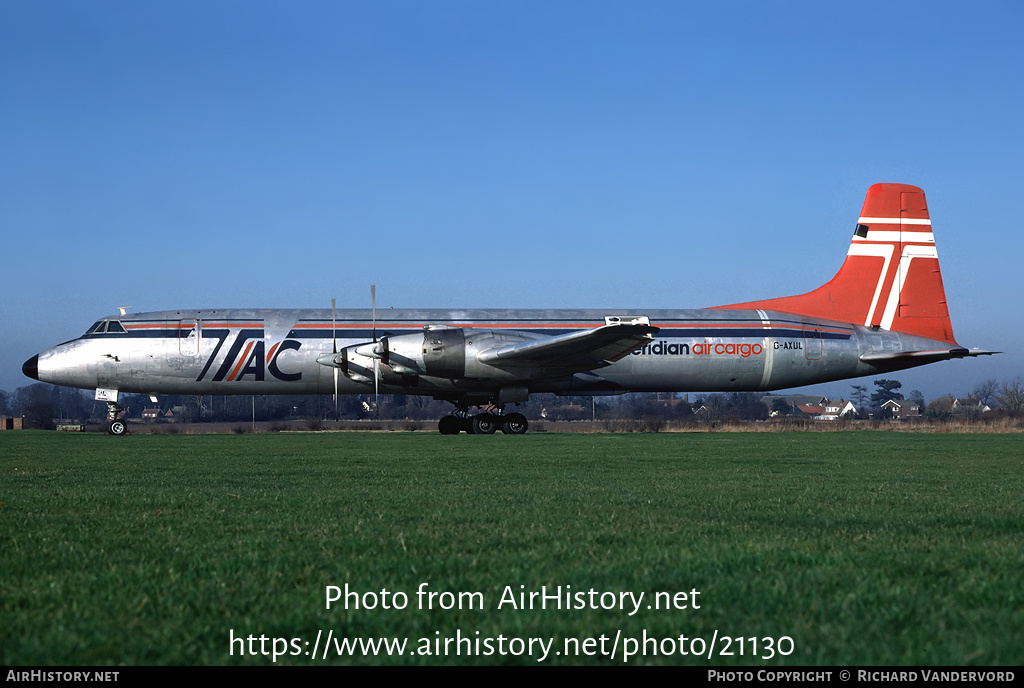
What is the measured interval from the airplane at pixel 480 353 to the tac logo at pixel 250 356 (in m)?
0.03

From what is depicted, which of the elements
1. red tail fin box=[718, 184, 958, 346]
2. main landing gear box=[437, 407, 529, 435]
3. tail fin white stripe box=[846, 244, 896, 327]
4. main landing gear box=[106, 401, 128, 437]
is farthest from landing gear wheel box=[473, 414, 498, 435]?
tail fin white stripe box=[846, 244, 896, 327]

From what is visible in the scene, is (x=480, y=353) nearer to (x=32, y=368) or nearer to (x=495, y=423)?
(x=495, y=423)

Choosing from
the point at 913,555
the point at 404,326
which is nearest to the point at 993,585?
the point at 913,555

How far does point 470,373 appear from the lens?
2498 centimetres

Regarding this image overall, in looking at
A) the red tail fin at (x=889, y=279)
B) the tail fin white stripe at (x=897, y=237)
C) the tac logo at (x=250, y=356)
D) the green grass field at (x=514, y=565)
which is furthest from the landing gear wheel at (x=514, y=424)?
the green grass field at (x=514, y=565)

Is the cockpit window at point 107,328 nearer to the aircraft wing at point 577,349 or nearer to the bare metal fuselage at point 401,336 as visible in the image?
the bare metal fuselage at point 401,336

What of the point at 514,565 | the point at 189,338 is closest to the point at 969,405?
the point at 189,338

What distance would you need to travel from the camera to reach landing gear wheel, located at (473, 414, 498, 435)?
88.8 ft

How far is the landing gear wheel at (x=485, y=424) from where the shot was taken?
88.8 feet

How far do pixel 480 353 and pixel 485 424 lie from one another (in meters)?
3.12

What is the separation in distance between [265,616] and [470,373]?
2172 cm

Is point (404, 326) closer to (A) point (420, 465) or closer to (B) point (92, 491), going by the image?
(A) point (420, 465)

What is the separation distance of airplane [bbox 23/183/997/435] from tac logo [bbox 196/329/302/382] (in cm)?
3

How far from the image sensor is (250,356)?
87.6 ft
